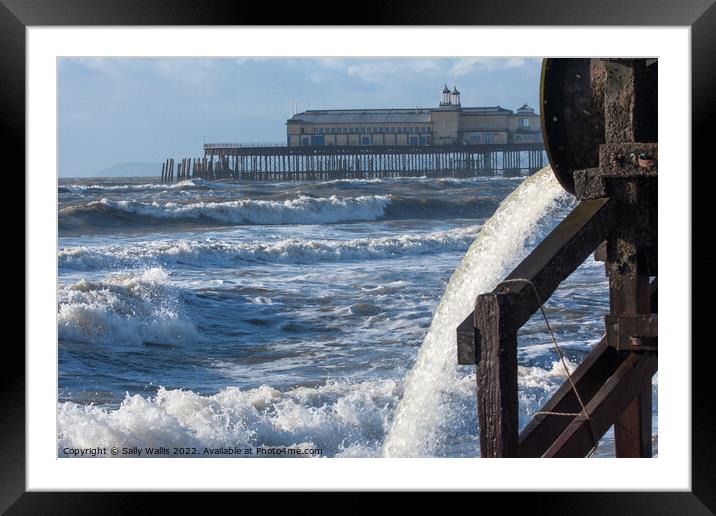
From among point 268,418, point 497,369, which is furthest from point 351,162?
point 497,369

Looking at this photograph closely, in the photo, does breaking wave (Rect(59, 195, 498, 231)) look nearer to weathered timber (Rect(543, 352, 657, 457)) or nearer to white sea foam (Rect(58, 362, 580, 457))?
white sea foam (Rect(58, 362, 580, 457))

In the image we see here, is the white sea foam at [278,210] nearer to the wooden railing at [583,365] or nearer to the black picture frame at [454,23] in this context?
the black picture frame at [454,23]

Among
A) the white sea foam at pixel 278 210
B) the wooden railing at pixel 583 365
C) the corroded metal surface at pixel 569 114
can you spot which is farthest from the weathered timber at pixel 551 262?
the white sea foam at pixel 278 210

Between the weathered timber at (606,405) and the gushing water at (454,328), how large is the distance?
1.56 meters

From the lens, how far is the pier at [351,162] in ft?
30.9

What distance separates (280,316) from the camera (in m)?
10.2

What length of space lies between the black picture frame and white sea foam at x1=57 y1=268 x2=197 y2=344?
5549mm

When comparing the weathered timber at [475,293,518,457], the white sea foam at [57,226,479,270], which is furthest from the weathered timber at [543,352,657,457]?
the white sea foam at [57,226,479,270]

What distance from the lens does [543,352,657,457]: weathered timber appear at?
13.1 feet

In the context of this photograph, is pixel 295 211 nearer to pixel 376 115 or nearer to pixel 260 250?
pixel 260 250

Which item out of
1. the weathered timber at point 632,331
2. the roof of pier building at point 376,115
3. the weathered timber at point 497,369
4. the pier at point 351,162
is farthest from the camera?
the pier at point 351,162

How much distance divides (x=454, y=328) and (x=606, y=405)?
3.03 meters
